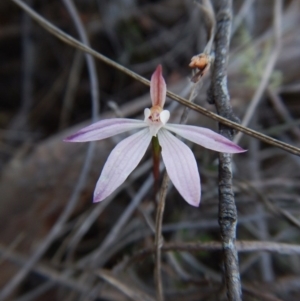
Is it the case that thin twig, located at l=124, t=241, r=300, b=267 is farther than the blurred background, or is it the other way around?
the blurred background

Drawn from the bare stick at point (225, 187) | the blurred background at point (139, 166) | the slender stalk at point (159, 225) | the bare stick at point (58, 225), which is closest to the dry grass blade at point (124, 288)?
the blurred background at point (139, 166)

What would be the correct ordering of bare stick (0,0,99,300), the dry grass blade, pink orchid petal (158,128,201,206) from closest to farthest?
1. pink orchid petal (158,128,201,206)
2. the dry grass blade
3. bare stick (0,0,99,300)

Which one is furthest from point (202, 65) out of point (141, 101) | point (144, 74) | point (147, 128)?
point (144, 74)

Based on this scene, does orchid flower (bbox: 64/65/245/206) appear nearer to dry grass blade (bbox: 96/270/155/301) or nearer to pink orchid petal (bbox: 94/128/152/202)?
pink orchid petal (bbox: 94/128/152/202)

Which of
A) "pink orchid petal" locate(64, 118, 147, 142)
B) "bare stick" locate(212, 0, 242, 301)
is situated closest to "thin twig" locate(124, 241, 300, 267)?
"bare stick" locate(212, 0, 242, 301)

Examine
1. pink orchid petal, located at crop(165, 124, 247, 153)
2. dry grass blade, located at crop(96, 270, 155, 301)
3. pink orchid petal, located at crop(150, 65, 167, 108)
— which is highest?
pink orchid petal, located at crop(150, 65, 167, 108)

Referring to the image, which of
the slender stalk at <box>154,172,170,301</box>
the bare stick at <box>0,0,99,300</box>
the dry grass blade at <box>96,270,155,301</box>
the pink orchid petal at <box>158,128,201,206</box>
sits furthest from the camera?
the bare stick at <box>0,0,99,300</box>

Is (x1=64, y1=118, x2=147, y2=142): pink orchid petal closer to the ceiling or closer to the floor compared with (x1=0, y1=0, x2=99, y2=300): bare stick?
closer to the floor
